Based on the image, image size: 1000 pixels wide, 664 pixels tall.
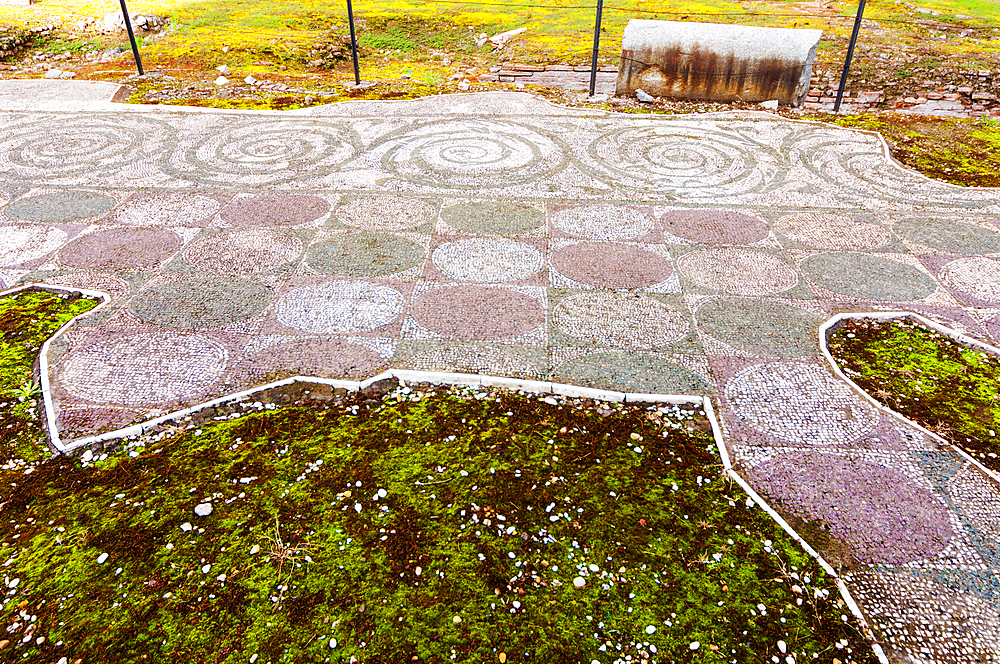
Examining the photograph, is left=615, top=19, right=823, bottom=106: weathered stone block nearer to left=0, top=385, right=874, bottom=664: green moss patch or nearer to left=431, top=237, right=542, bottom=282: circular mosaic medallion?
left=431, top=237, right=542, bottom=282: circular mosaic medallion

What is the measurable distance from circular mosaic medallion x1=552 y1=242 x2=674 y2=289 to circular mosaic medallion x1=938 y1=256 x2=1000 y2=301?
7.41ft

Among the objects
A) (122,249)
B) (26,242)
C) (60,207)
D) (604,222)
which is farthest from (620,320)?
(60,207)

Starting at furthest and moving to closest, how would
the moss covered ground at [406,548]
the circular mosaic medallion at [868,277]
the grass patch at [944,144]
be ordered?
the grass patch at [944,144], the circular mosaic medallion at [868,277], the moss covered ground at [406,548]

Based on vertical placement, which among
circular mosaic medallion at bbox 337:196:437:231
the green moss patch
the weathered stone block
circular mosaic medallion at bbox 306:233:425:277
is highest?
the weathered stone block

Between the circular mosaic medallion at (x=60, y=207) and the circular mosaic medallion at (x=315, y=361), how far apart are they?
10.5 ft

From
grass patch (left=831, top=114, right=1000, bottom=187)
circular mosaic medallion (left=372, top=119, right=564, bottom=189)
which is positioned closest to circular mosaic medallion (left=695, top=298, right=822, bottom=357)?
circular mosaic medallion (left=372, top=119, right=564, bottom=189)

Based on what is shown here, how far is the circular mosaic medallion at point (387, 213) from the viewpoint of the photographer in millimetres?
5516

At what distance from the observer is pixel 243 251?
5023 mm

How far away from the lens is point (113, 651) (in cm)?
225

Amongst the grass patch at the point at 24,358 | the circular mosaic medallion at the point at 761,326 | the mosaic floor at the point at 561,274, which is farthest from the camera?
the circular mosaic medallion at the point at 761,326

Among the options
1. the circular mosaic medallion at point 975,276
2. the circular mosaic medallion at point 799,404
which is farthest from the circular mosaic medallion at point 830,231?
the circular mosaic medallion at point 799,404

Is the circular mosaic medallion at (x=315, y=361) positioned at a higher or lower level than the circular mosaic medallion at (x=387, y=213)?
lower

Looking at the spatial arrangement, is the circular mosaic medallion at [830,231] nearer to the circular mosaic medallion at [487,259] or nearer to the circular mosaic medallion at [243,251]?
the circular mosaic medallion at [487,259]

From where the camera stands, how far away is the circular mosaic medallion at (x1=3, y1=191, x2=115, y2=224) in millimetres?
5523
